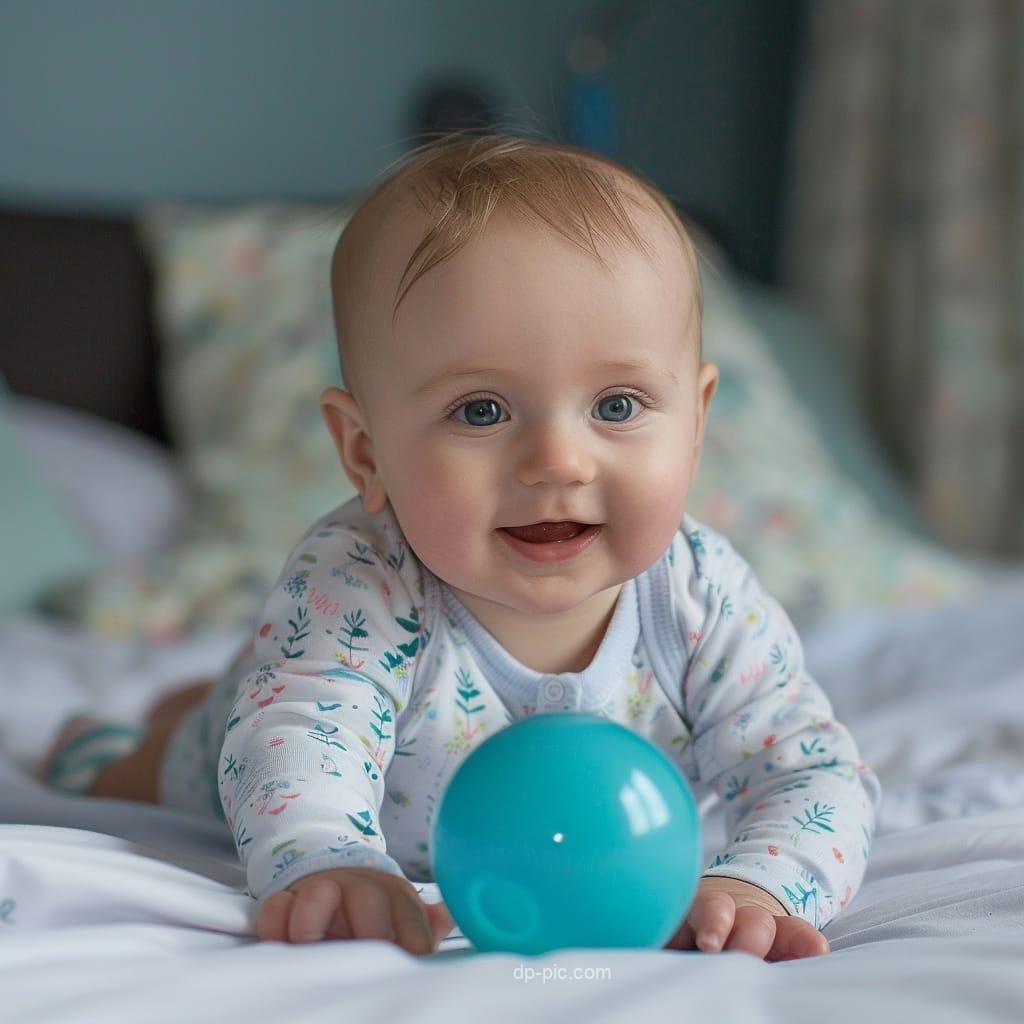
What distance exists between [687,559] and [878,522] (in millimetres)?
1301

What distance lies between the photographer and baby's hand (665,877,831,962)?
2.34 feet

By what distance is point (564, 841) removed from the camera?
63cm

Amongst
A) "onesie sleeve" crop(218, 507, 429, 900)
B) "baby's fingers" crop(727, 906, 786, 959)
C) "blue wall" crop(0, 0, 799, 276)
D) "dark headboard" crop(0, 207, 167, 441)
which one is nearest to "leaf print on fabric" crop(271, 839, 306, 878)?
"onesie sleeve" crop(218, 507, 429, 900)

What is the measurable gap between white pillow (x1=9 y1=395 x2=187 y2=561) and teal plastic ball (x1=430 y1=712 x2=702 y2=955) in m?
1.49

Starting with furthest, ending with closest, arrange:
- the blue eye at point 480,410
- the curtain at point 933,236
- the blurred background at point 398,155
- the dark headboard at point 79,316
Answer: the curtain at point 933,236
the dark headboard at point 79,316
the blurred background at point 398,155
the blue eye at point 480,410

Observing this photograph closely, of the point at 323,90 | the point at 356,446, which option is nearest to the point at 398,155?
the point at 323,90

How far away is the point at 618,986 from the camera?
1.98ft

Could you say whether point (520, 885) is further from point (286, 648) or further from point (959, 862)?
point (959, 862)

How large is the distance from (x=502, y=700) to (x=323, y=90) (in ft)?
6.92

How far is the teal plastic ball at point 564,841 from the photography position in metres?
0.63

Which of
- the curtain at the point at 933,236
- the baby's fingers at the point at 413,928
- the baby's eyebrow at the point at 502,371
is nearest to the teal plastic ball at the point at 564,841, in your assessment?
the baby's fingers at the point at 413,928

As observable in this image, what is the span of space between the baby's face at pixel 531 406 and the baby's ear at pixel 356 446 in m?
0.04

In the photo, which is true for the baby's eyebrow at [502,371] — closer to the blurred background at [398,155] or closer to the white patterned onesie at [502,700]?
the white patterned onesie at [502,700]

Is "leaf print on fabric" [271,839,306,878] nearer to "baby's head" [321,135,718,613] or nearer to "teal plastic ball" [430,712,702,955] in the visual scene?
"teal plastic ball" [430,712,702,955]
